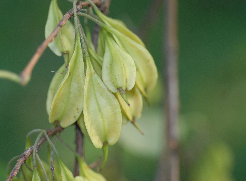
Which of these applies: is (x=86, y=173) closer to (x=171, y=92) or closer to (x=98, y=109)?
(x=98, y=109)

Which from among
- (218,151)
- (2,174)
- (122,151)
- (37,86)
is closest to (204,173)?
(218,151)

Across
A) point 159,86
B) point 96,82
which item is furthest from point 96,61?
point 159,86

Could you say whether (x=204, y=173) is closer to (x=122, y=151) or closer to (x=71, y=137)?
(x=122, y=151)

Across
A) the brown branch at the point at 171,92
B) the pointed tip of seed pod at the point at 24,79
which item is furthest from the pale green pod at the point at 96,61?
the brown branch at the point at 171,92

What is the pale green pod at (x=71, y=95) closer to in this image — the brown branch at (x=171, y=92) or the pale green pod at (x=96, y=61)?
the pale green pod at (x=96, y=61)

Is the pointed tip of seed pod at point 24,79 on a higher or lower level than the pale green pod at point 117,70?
higher
